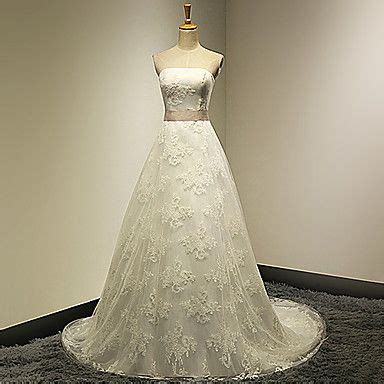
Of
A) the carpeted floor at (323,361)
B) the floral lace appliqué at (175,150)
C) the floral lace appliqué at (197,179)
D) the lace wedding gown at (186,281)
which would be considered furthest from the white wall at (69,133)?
the floral lace appliqué at (197,179)

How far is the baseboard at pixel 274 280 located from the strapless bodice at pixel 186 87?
1.30 m

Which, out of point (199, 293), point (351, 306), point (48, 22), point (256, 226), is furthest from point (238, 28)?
point (199, 293)

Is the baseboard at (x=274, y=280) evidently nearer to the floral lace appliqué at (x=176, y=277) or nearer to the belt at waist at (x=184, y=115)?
the floral lace appliqué at (x=176, y=277)

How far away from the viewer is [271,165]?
4973mm

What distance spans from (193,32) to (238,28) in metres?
1.60

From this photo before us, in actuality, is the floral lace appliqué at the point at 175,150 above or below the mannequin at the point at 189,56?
below

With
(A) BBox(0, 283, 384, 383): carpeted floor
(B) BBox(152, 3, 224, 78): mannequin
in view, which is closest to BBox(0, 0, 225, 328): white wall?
(A) BBox(0, 283, 384, 383): carpeted floor

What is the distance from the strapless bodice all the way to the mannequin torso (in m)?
0.03

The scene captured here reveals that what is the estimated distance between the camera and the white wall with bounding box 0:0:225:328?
3.64 m

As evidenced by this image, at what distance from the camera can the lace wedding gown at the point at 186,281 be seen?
124 inches

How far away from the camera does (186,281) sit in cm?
320

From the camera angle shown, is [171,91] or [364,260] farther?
[364,260]

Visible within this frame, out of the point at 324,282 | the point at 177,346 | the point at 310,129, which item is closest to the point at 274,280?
the point at 324,282

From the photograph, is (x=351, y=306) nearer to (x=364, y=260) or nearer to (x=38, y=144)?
(x=364, y=260)
